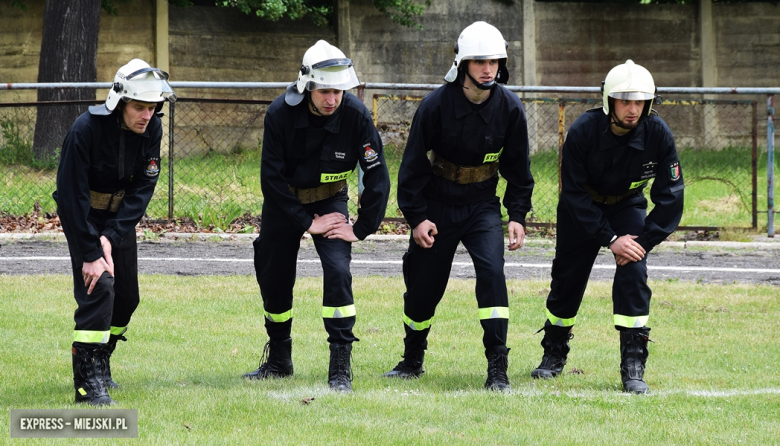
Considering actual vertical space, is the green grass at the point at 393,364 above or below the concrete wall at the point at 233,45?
below

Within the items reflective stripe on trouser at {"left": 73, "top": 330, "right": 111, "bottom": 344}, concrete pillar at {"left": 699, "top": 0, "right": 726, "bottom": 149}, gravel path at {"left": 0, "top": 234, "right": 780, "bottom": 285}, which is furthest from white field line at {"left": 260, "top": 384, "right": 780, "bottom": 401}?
concrete pillar at {"left": 699, "top": 0, "right": 726, "bottom": 149}

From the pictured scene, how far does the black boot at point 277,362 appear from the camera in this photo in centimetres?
627

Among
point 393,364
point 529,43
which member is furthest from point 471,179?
point 529,43

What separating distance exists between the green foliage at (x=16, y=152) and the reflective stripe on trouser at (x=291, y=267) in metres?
8.46

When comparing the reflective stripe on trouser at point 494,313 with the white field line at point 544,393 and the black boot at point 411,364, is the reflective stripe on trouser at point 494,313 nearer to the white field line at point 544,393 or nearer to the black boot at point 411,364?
the white field line at point 544,393

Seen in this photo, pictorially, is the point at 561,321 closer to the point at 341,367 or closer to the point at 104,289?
the point at 341,367

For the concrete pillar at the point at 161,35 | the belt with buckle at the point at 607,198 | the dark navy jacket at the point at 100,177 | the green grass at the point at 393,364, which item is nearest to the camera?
the green grass at the point at 393,364

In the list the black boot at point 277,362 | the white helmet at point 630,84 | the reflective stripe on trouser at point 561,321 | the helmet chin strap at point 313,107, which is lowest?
the black boot at point 277,362

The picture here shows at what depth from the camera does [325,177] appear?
5922mm

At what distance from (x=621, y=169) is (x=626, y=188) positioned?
0.15 metres

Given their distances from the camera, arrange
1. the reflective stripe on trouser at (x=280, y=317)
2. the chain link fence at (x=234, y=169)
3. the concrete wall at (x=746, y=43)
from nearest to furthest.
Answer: the reflective stripe on trouser at (x=280, y=317) → the chain link fence at (x=234, y=169) → the concrete wall at (x=746, y=43)

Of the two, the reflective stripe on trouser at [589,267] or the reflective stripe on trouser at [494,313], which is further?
the reflective stripe on trouser at [589,267]

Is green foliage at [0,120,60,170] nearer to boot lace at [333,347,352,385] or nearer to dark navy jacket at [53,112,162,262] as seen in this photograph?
dark navy jacket at [53,112,162,262]

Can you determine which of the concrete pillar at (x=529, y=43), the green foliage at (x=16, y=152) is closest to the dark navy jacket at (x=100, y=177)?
the green foliage at (x=16, y=152)
